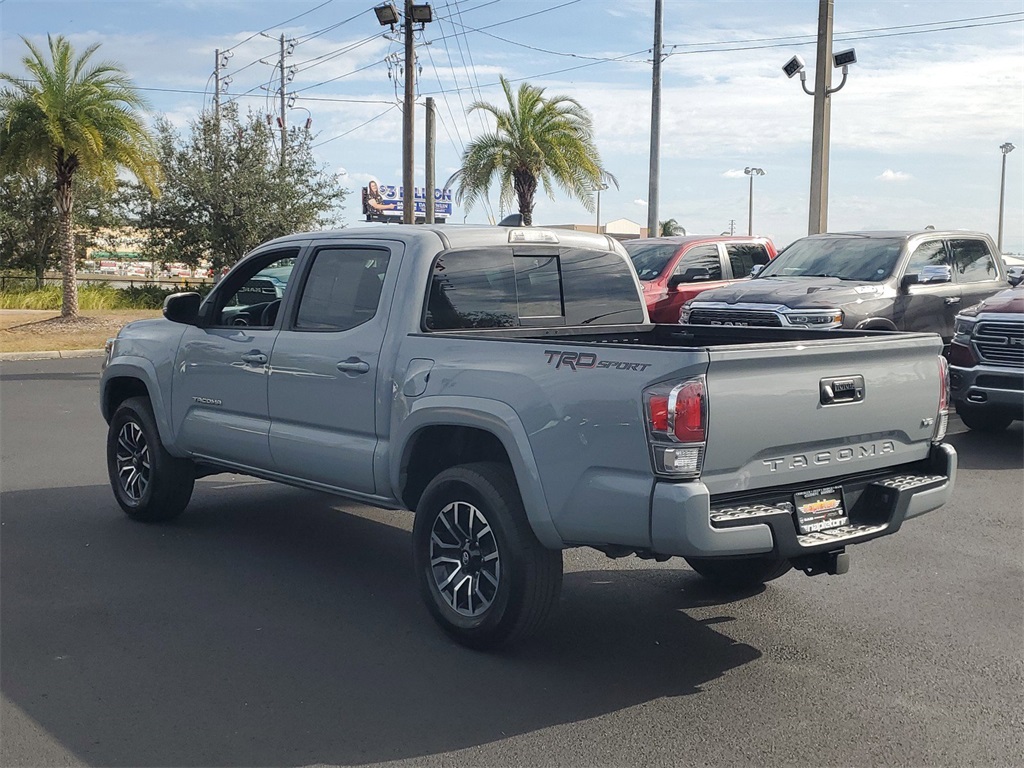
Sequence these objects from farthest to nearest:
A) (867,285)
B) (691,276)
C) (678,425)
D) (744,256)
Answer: (744,256)
(691,276)
(867,285)
(678,425)

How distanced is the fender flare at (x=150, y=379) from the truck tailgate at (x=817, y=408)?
4.11 meters

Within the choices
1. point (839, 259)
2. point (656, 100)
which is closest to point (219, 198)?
point (656, 100)

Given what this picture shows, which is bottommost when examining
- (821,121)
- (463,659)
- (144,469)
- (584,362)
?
(463,659)

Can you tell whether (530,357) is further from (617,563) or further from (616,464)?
(617,563)

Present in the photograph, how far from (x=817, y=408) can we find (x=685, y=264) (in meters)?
11.5

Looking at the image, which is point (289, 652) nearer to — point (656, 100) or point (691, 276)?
point (691, 276)

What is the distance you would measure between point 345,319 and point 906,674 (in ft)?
10.9

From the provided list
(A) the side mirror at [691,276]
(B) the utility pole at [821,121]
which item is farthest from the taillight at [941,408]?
(B) the utility pole at [821,121]

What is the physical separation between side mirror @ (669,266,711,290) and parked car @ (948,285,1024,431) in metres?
4.38

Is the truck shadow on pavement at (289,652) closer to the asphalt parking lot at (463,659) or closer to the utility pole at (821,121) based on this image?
the asphalt parking lot at (463,659)

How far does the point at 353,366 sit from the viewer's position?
18.7ft

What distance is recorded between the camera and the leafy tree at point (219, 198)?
1211 inches

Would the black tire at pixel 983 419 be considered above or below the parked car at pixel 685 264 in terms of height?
below

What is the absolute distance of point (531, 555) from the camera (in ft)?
15.7
